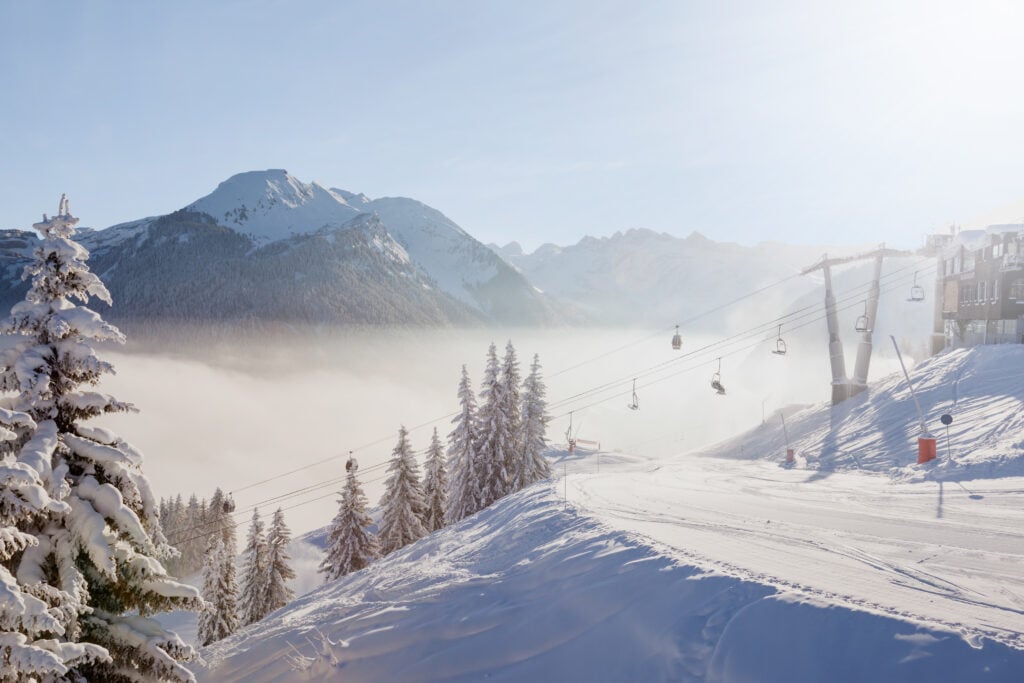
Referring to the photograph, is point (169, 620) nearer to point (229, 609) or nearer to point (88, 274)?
point (229, 609)

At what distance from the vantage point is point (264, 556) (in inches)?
1545

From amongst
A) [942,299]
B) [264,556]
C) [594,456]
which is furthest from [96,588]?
[942,299]

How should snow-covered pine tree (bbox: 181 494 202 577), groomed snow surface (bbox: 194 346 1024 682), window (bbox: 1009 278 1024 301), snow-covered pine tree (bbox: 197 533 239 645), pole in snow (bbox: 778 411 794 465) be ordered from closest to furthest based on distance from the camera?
1. groomed snow surface (bbox: 194 346 1024 682)
2. pole in snow (bbox: 778 411 794 465)
3. window (bbox: 1009 278 1024 301)
4. snow-covered pine tree (bbox: 197 533 239 645)
5. snow-covered pine tree (bbox: 181 494 202 577)

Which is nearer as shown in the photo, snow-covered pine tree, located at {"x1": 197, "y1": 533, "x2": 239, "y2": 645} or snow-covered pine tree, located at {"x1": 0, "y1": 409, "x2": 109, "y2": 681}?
snow-covered pine tree, located at {"x1": 0, "y1": 409, "x2": 109, "y2": 681}

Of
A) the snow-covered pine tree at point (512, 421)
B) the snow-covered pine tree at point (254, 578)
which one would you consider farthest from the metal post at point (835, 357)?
the snow-covered pine tree at point (254, 578)

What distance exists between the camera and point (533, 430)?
3697 cm

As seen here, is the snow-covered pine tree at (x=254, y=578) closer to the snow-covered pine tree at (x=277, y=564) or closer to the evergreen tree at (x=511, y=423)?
the snow-covered pine tree at (x=277, y=564)

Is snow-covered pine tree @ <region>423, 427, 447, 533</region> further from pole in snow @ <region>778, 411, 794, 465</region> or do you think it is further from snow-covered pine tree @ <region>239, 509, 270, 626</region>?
pole in snow @ <region>778, 411, 794, 465</region>

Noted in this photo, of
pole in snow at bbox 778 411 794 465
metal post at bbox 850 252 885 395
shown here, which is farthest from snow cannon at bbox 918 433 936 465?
metal post at bbox 850 252 885 395

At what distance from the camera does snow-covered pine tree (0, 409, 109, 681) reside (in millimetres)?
7188

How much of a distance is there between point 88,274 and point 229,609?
38.8 meters

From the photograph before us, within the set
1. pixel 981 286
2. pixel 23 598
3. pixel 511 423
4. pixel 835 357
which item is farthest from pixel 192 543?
pixel 981 286

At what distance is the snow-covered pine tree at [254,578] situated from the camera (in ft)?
125

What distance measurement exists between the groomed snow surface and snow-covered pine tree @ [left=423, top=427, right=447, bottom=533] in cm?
2109
